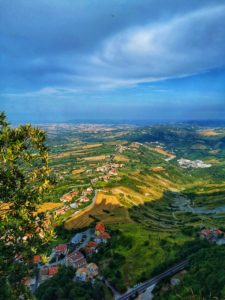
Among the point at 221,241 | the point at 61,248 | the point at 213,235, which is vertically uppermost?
the point at 213,235

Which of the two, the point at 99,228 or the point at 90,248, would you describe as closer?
the point at 90,248

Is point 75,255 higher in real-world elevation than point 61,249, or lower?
higher

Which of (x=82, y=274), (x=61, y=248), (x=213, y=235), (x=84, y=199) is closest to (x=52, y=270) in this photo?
(x=82, y=274)

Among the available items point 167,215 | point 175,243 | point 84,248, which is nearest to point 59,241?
point 84,248

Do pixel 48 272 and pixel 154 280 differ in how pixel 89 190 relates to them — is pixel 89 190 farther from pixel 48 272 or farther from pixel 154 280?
pixel 154 280

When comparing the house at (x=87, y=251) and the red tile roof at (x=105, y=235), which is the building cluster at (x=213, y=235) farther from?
the house at (x=87, y=251)

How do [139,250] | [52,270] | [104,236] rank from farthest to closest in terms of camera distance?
1. [104,236]
2. [139,250]
3. [52,270]

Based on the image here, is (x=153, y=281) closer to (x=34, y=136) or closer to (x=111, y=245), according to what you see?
(x=111, y=245)
